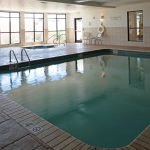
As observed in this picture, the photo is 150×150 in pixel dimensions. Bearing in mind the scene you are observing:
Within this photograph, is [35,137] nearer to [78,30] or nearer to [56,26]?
[78,30]

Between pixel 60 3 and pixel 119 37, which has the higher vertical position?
pixel 60 3

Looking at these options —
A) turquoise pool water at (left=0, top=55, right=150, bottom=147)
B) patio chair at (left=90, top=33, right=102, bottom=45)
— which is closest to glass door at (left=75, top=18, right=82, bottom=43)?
patio chair at (left=90, top=33, right=102, bottom=45)

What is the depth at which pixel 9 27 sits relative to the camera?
43.9ft

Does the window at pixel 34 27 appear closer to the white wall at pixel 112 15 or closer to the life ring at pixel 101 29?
the white wall at pixel 112 15

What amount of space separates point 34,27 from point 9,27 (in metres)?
A: 1.73

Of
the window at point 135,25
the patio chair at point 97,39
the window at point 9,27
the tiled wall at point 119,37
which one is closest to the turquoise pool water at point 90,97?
the tiled wall at point 119,37

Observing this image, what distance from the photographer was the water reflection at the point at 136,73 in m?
5.49

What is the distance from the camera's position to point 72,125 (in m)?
3.30

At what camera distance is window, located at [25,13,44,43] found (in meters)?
14.2

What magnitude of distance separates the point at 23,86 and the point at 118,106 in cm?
249

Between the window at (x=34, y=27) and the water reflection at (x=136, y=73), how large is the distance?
300 inches

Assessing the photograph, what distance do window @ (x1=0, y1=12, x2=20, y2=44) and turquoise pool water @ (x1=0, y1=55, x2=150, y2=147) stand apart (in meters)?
6.80

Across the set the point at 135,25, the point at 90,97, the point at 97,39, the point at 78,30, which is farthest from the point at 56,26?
the point at 90,97

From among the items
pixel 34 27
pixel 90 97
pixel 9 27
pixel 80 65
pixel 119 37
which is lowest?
pixel 90 97
